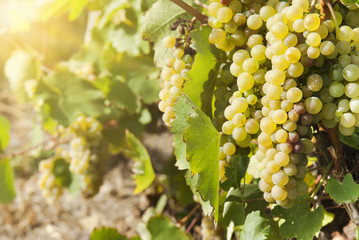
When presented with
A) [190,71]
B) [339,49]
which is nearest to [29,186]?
[190,71]

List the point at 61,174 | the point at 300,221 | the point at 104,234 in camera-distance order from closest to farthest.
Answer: the point at 300,221 → the point at 104,234 → the point at 61,174

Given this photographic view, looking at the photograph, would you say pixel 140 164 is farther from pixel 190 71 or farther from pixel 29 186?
pixel 29 186

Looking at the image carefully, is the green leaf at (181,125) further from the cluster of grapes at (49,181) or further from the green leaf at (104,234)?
the cluster of grapes at (49,181)

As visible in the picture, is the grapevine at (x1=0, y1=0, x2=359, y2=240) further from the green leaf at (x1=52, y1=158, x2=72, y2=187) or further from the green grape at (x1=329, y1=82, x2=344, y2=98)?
the green leaf at (x1=52, y1=158, x2=72, y2=187)

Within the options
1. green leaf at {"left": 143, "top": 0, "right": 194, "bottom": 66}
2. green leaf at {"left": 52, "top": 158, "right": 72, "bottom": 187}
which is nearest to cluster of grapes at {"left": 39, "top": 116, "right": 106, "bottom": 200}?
green leaf at {"left": 52, "top": 158, "right": 72, "bottom": 187}

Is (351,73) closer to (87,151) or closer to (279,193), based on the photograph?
(279,193)

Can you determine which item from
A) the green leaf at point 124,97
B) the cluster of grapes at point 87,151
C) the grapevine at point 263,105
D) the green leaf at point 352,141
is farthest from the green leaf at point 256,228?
the cluster of grapes at point 87,151

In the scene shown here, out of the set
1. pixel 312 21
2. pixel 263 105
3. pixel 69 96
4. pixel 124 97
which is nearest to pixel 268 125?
pixel 263 105
